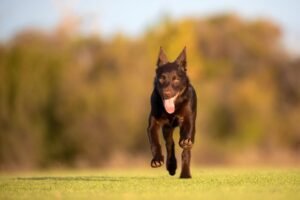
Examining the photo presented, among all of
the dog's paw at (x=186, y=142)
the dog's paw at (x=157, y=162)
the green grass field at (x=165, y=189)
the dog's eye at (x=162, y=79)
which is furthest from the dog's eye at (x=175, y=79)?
the green grass field at (x=165, y=189)

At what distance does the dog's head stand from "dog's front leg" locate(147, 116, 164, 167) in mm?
324

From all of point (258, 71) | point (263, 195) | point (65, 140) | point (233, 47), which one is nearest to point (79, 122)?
point (65, 140)

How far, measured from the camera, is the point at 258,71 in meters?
54.5

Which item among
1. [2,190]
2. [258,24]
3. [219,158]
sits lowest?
[219,158]

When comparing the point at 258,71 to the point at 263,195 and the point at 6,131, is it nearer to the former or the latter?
the point at 6,131

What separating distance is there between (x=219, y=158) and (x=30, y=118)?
29.8 ft

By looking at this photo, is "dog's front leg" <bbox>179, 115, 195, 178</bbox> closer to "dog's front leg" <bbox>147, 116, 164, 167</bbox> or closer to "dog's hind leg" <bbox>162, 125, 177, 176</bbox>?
"dog's front leg" <bbox>147, 116, 164, 167</bbox>

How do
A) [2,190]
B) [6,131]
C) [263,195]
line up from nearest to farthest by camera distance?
[263,195]
[2,190]
[6,131]

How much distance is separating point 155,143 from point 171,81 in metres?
0.97

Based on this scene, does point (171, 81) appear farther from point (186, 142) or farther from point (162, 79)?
point (186, 142)

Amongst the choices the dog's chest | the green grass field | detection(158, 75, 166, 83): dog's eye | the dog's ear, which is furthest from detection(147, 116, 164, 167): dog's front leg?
the dog's ear

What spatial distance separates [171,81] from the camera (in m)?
12.0

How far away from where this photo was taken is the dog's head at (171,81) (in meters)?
11.9

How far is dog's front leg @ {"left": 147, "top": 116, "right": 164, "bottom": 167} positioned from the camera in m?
11.3
